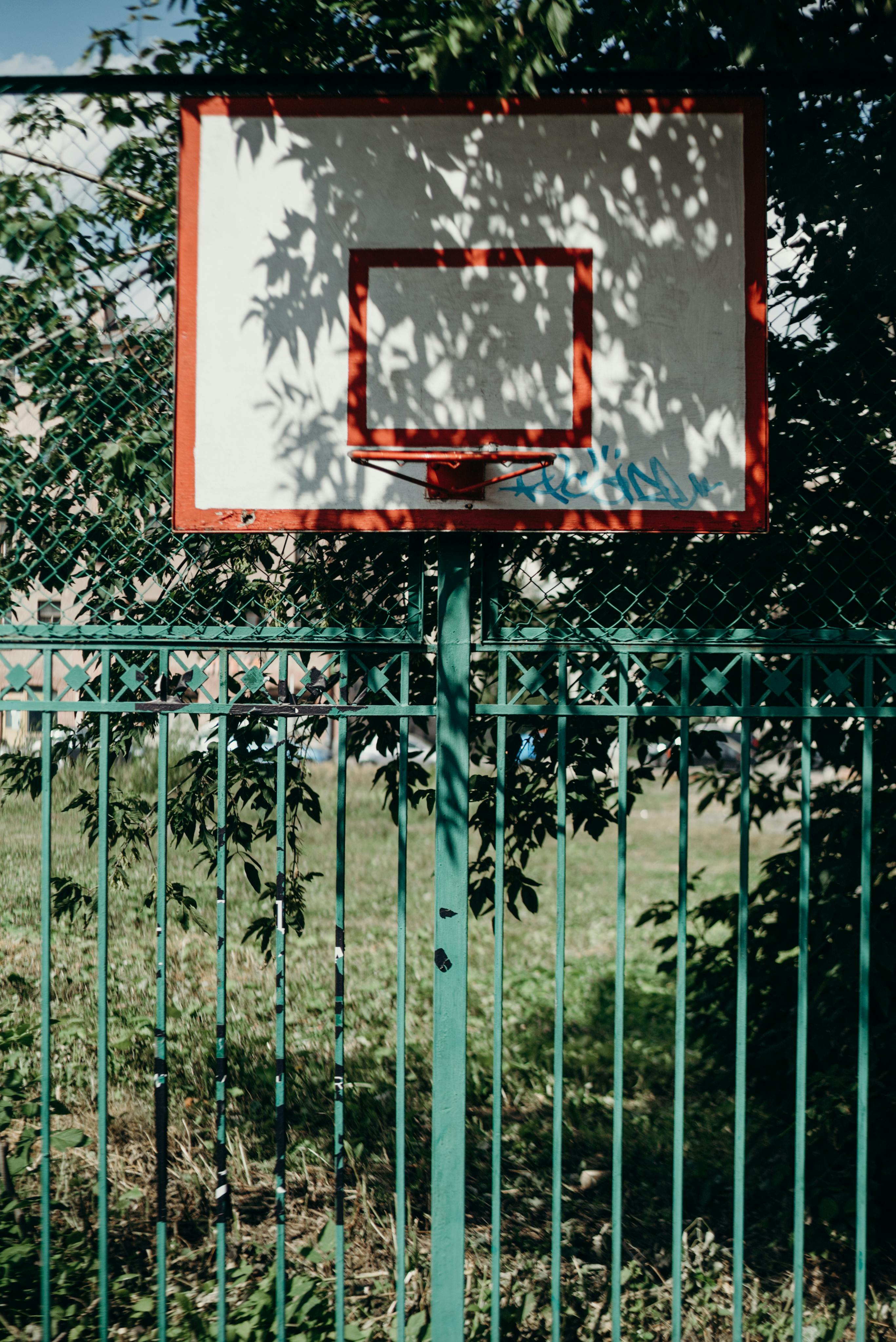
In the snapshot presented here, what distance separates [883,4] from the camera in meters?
3.33

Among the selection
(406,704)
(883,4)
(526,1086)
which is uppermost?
(883,4)

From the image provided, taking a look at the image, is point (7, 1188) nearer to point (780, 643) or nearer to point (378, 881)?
point (780, 643)

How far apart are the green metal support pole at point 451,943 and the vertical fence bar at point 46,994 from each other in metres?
1.15

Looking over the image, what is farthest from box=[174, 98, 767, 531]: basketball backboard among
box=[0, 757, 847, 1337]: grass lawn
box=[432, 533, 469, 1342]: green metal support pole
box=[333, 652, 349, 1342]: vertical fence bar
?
box=[0, 757, 847, 1337]: grass lawn

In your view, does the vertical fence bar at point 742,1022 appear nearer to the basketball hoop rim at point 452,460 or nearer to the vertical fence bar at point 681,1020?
the vertical fence bar at point 681,1020

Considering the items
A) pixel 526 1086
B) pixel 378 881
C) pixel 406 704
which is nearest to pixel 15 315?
pixel 406 704

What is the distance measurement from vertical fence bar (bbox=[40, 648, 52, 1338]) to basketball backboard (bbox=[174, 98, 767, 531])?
0.71 m

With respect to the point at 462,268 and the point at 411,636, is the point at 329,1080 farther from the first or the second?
the point at 462,268

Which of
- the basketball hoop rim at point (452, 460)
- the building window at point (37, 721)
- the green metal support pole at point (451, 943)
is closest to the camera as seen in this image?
the basketball hoop rim at point (452, 460)

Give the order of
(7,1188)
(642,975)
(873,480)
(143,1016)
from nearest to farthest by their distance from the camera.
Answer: (873,480) < (7,1188) < (143,1016) < (642,975)

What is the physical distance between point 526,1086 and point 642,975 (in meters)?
2.34

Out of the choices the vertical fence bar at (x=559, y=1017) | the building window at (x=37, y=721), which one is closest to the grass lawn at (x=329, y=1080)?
the building window at (x=37, y=721)

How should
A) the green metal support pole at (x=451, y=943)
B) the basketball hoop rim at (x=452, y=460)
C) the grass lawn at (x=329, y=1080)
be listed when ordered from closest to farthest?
the basketball hoop rim at (x=452, y=460)
the green metal support pole at (x=451, y=943)
the grass lawn at (x=329, y=1080)

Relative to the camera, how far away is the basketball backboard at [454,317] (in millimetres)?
3150
